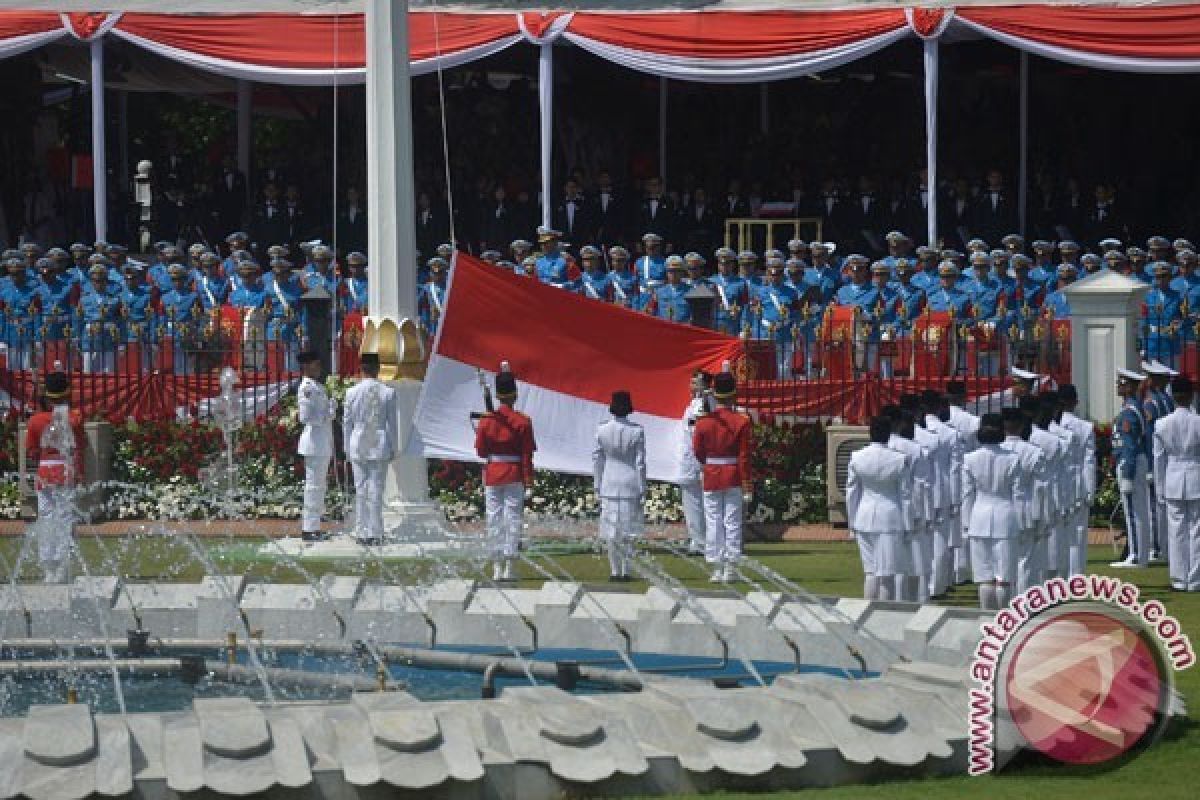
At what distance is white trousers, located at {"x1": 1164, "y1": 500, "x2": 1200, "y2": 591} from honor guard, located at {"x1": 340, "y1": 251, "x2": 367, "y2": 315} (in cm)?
986

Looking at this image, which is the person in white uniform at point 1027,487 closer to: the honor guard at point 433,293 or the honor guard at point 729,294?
the honor guard at point 729,294

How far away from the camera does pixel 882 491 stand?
18.0 meters

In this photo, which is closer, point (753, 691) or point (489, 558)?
point (753, 691)

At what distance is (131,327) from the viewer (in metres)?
25.6

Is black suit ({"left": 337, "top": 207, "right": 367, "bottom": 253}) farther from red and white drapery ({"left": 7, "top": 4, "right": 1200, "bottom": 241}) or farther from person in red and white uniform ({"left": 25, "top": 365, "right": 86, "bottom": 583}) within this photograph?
person in red and white uniform ({"left": 25, "top": 365, "right": 86, "bottom": 583})

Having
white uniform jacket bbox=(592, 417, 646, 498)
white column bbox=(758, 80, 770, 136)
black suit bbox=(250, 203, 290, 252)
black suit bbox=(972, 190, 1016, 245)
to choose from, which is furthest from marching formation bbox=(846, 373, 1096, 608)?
white column bbox=(758, 80, 770, 136)

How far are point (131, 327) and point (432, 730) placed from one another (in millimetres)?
14598

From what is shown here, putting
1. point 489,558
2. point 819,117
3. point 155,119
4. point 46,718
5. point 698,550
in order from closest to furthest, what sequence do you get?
point 46,718 < point 489,558 < point 698,550 < point 819,117 < point 155,119

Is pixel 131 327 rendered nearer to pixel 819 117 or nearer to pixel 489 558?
pixel 489 558

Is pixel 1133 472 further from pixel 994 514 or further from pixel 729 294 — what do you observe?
pixel 729 294

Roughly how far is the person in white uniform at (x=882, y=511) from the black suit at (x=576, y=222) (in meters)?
12.5

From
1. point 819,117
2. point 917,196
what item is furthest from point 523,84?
point 917,196

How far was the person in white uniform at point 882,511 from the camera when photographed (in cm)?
1789

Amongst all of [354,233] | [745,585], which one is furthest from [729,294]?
[745,585]
